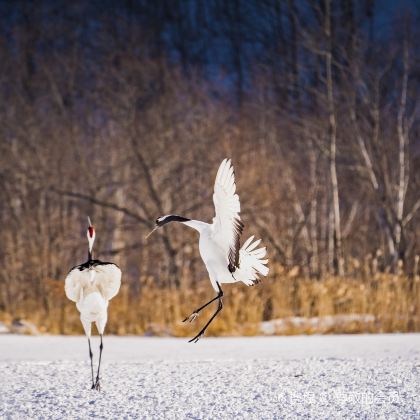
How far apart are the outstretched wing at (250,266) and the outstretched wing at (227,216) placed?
0.15 meters

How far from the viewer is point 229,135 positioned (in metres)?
16.9

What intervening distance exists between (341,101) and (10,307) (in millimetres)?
7611

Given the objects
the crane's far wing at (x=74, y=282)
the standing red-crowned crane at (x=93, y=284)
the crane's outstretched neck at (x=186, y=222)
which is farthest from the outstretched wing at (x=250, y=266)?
the crane's far wing at (x=74, y=282)

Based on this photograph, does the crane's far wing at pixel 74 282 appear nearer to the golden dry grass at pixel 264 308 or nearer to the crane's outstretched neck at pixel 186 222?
the crane's outstretched neck at pixel 186 222

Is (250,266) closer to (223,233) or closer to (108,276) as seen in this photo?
(223,233)

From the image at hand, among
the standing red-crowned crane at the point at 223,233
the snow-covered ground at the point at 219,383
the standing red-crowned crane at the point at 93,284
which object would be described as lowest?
the snow-covered ground at the point at 219,383

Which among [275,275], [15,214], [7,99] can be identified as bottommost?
[275,275]

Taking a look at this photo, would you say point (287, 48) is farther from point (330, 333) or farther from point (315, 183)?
point (330, 333)

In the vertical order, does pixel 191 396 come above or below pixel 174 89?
below

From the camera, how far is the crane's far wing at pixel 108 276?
4.28m

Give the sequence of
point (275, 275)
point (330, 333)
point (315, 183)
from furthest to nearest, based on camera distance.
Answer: point (315, 183)
point (275, 275)
point (330, 333)

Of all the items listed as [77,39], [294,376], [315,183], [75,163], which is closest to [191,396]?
[294,376]

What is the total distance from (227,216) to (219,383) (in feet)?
7.04

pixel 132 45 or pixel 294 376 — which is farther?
pixel 132 45
